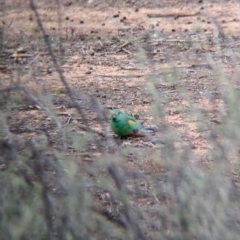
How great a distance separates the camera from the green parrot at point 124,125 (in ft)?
20.1

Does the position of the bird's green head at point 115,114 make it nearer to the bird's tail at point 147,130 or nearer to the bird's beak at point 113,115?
the bird's beak at point 113,115

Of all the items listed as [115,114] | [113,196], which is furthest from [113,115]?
[113,196]

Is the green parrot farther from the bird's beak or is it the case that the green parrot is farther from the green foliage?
the green foliage

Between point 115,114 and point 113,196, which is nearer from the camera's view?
point 113,196

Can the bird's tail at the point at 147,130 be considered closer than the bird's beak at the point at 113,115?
No

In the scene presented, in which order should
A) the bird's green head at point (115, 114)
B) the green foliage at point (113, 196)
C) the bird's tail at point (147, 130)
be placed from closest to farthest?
the green foliage at point (113, 196), the bird's green head at point (115, 114), the bird's tail at point (147, 130)

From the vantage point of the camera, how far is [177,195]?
2957 millimetres

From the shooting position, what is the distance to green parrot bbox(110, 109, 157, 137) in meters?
6.14

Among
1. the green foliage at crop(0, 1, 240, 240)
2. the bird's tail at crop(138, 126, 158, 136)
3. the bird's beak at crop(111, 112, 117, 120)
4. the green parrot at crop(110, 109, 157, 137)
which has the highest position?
the green foliage at crop(0, 1, 240, 240)

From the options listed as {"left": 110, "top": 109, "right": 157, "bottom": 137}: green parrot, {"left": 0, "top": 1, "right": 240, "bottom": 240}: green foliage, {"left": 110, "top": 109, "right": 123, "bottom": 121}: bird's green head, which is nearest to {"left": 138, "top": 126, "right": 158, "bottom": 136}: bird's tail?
{"left": 110, "top": 109, "right": 157, "bottom": 137}: green parrot

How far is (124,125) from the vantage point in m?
6.15

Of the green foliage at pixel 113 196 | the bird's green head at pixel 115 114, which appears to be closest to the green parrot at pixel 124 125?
the bird's green head at pixel 115 114

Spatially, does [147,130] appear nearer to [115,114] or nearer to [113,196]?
[115,114]

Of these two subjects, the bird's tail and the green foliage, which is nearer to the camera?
the green foliage
